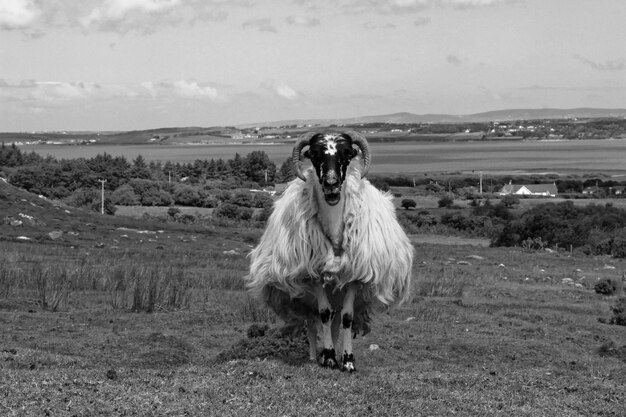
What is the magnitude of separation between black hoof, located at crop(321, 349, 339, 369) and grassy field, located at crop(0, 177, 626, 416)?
0.24 metres

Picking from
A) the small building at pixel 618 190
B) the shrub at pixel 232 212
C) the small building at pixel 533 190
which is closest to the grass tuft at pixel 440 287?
the shrub at pixel 232 212

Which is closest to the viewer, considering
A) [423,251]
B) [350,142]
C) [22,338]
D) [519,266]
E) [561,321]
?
[350,142]

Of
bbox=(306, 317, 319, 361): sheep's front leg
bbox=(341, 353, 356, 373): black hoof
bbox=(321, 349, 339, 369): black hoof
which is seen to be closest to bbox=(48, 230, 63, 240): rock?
bbox=(306, 317, 319, 361): sheep's front leg

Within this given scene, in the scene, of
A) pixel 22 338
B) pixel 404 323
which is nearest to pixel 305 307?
pixel 22 338

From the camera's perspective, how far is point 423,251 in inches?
1646

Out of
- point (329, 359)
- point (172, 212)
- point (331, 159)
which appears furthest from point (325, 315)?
point (172, 212)

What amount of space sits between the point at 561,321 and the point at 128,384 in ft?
42.8

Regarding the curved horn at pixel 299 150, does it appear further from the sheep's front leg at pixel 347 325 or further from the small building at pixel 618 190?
the small building at pixel 618 190

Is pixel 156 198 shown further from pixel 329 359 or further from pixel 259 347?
pixel 329 359

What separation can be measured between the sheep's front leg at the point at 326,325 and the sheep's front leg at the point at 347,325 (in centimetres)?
14

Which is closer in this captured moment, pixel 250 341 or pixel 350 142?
pixel 350 142

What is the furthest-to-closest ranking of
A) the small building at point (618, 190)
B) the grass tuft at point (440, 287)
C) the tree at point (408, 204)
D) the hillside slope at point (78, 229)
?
the small building at point (618, 190) → the tree at point (408, 204) → the hillside slope at point (78, 229) → the grass tuft at point (440, 287)

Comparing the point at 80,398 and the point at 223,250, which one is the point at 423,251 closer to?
Answer: the point at 223,250

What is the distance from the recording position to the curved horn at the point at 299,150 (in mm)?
11070
